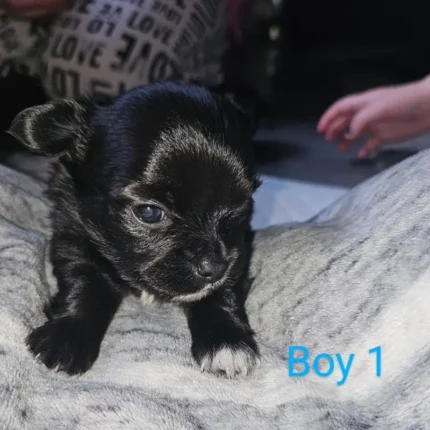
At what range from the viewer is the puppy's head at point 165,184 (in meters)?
1.33

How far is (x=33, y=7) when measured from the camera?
2.33 m

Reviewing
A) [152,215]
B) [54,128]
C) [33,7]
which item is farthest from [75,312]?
[33,7]

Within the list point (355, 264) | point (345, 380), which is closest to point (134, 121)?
point (355, 264)

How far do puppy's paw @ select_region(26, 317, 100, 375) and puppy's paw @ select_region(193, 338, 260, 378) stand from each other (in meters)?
0.22

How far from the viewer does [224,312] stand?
1.44 meters

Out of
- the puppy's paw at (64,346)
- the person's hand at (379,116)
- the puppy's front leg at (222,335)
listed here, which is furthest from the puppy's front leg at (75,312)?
the person's hand at (379,116)

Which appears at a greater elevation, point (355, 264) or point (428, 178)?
point (428, 178)

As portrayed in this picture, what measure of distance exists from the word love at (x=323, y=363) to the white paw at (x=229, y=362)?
9cm

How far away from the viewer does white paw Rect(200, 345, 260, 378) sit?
1248 millimetres

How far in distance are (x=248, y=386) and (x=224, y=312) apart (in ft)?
0.80

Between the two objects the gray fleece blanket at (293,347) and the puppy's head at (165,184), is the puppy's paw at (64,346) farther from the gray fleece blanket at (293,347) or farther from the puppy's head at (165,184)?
the puppy's head at (165,184)

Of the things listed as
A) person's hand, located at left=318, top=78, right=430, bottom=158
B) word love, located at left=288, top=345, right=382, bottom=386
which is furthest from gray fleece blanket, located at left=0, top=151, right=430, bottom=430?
person's hand, located at left=318, top=78, right=430, bottom=158

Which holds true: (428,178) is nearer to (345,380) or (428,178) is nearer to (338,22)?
(345,380)

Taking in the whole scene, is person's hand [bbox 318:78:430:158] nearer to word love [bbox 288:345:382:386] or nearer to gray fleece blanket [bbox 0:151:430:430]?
gray fleece blanket [bbox 0:151:430:430]
